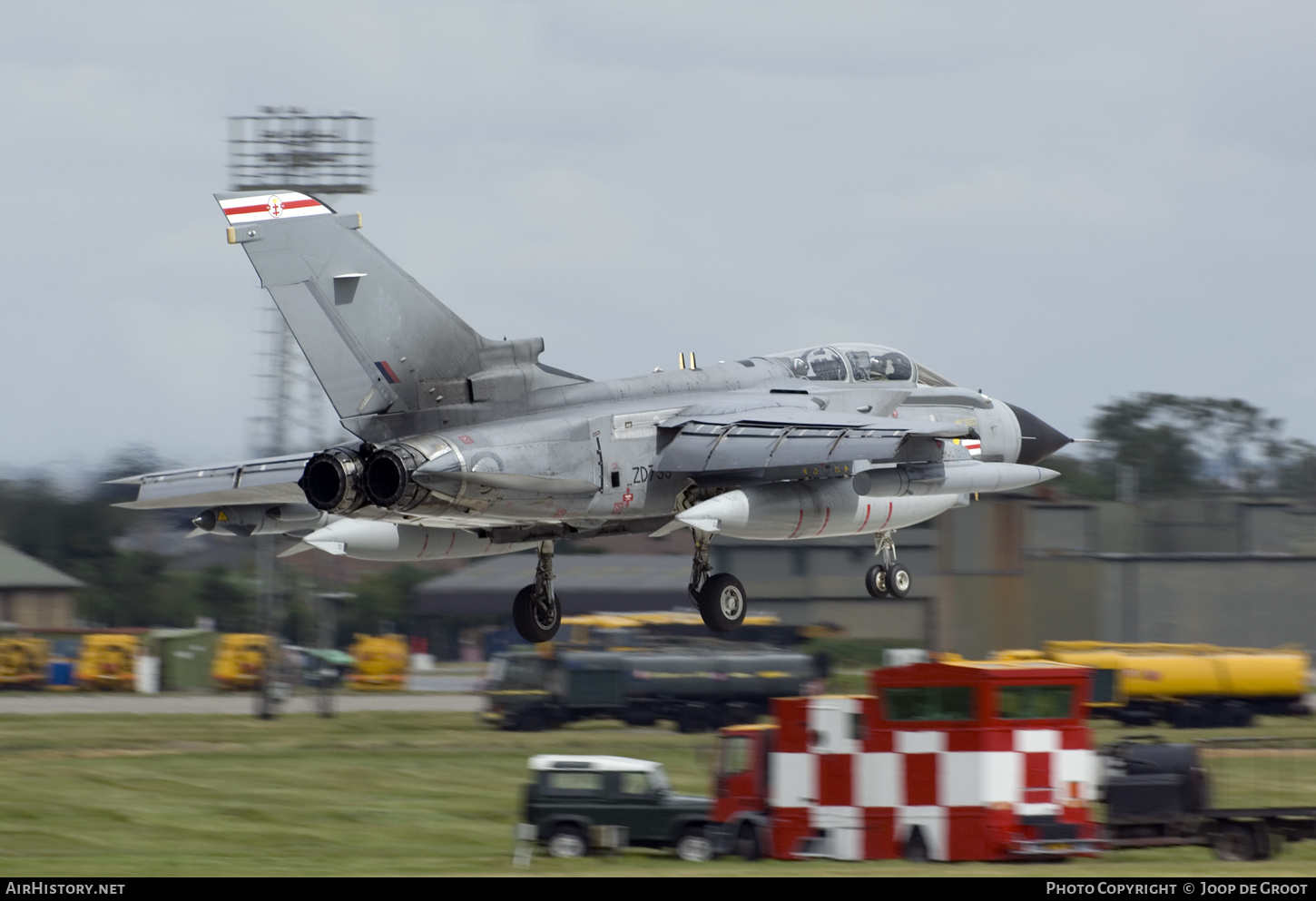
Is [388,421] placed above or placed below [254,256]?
below

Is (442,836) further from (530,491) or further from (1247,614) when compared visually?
(1247,614)

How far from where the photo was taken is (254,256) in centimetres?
2177

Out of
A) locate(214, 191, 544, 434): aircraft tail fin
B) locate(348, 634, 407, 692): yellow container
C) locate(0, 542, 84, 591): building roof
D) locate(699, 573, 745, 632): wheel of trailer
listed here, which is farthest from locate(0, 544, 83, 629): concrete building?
locate(214, 191, 544, 434): aircraft tail fin

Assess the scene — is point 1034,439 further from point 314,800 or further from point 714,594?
point 314,800

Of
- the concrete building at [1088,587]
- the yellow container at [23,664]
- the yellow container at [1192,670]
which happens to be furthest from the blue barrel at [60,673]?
the yellow container at [1192,670]

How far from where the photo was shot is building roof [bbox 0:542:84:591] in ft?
249

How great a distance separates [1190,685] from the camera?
4809 cm

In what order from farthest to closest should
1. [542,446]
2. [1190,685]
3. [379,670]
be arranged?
1. [379,670]
2. [1190,685]
3. [542,446]

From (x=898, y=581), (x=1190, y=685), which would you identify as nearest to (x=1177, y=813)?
(x=898, y=581)

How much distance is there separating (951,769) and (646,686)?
20.2 metres

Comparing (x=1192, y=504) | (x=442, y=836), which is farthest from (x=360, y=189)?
(x=1192, y=504)

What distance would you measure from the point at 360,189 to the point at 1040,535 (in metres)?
25.2

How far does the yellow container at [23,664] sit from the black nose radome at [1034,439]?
43.8 m

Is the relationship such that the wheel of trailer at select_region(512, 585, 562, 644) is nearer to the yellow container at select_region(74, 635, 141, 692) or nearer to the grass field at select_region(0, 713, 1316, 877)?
the grass field at select_region(0, 713, 1316, 877)
